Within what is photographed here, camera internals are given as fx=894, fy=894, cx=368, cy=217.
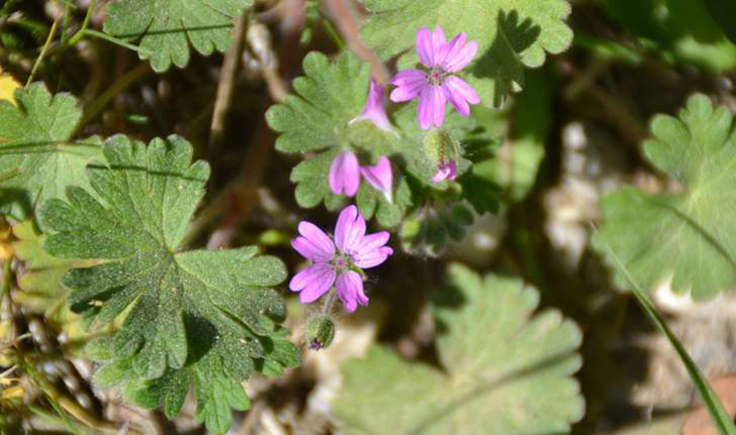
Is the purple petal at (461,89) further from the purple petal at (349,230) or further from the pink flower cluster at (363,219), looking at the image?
the purple petal at (349,230)

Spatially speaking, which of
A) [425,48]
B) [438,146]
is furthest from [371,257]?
[425,48]

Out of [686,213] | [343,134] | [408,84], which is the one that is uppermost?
[408,84]

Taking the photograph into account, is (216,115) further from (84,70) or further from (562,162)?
(562,162)

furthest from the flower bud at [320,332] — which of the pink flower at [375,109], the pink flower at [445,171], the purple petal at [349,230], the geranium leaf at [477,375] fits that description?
the geranium leaf at [477,375]

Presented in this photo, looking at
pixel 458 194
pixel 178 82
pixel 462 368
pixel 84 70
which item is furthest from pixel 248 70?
pixel 462 368

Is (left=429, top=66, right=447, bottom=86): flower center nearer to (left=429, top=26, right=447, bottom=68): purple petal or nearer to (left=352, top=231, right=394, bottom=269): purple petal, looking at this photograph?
(left=429, top=26, right=447, bottom=68): purple petal

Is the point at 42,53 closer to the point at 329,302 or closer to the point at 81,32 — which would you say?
the point at 81,32

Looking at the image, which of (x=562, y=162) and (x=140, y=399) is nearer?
(x=140, y=399)
